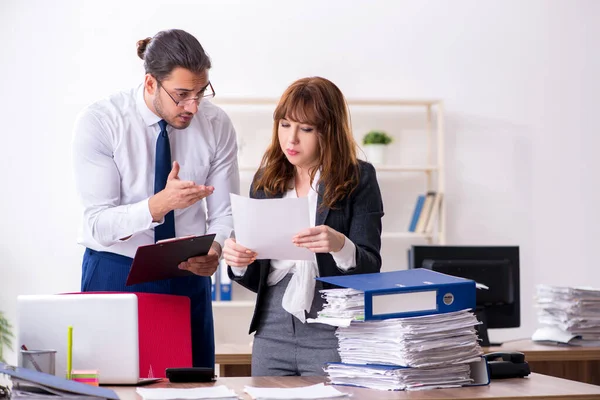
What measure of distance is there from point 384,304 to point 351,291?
3.5 inches

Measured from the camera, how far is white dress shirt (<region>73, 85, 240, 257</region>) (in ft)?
8.22

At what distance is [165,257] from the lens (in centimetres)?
226

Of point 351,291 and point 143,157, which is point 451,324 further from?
point 143,157

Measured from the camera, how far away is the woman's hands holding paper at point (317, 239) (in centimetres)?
217

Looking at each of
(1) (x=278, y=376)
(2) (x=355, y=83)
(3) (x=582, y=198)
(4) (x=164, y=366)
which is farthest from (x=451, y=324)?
(3) (x=582, y=198)

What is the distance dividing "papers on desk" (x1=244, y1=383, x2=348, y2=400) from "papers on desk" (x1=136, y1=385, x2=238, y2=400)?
5 centimetres

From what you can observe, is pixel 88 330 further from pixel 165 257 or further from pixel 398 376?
pixel 398 376

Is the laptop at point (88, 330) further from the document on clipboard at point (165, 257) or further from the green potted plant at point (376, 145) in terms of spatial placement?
the green potted plant at point (376, 145)

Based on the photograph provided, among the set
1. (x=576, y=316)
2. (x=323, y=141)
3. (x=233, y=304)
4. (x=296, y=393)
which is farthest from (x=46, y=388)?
(x=233, y=304)

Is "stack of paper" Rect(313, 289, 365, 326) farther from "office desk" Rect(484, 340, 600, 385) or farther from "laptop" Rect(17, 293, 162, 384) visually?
"office desk" Rect(484, 340, 600, 385)

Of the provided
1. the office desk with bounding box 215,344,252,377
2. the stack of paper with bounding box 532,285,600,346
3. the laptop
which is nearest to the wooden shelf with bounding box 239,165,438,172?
the stack of paper with bounding box 532,285,600,346

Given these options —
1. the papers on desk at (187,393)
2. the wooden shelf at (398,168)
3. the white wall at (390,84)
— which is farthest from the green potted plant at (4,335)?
the papers on desk at (187,393)

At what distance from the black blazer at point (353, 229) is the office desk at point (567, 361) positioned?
1332 mm

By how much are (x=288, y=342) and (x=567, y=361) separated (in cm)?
172
